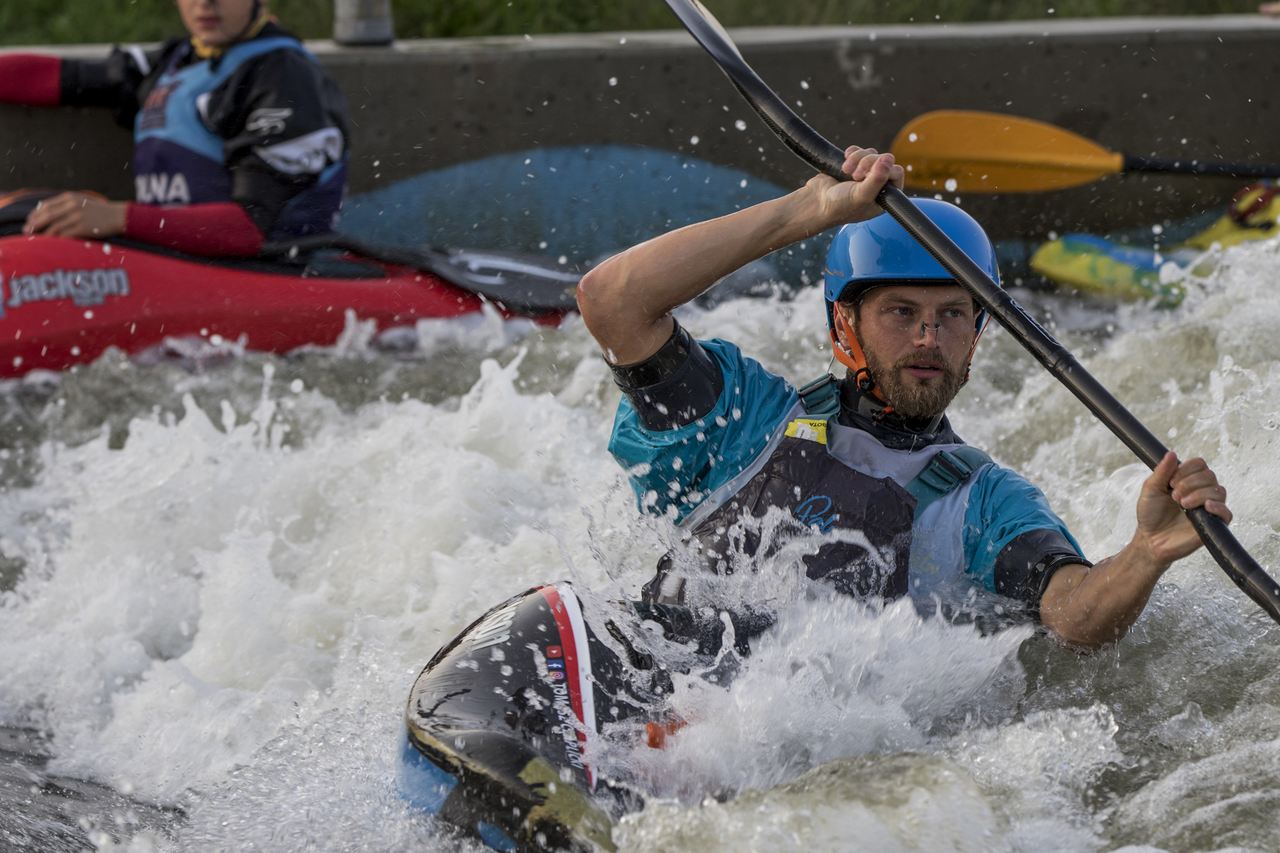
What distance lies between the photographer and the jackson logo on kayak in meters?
6.08

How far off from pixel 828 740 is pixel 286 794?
3.55ft

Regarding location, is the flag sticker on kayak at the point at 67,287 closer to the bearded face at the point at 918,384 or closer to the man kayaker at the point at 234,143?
the man kayaker at the point at 234,143

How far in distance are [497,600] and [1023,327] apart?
1.96m

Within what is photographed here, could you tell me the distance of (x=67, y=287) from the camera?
6168mm

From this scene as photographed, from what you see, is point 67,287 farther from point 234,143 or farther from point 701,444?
point 701,444

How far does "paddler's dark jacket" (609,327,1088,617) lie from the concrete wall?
4743 millimetres

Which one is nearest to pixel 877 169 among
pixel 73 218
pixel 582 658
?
pixel 582 658

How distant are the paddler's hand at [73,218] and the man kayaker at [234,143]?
0.01 metres

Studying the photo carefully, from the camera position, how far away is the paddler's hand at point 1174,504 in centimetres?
281

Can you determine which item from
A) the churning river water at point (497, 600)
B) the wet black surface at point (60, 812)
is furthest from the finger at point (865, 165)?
the wet black surface at point (60, 812)

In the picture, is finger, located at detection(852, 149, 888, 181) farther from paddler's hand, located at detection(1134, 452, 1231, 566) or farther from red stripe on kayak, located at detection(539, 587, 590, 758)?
red stripe on kayak, located at detection(539, 587, 590, 758)

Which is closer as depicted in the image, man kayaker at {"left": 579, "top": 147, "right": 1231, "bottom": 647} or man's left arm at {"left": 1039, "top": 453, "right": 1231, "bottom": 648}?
man's left arm at {"left": 1039, "top": 453, "right": 1231, "bottom": 648}

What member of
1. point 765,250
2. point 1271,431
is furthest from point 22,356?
point 1271,431

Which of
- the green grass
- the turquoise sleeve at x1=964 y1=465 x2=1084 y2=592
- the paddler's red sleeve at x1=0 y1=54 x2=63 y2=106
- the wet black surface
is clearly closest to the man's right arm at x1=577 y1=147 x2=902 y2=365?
the turquoise sleeve at x1=964 y1=465 x2=1084 y2=592
